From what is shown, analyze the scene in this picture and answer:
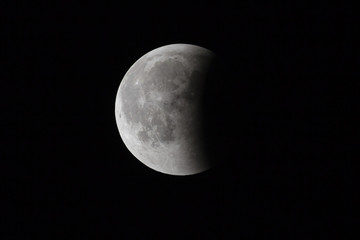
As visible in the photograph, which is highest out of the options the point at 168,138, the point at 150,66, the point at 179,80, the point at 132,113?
the point at 150,66

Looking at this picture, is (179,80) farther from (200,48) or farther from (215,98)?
(200,48)

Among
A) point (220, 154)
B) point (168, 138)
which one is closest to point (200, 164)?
point (220, 154)

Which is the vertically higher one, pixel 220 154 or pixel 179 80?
pixel 179 80

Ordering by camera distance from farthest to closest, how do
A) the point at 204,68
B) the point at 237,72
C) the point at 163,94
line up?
the point at 237,72 → the point at 204,68 → the point at 163,94

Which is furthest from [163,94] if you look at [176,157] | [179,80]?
[176,157]

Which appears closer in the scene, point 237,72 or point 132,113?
point 132,113

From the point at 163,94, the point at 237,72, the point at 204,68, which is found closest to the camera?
the point at 163,94
